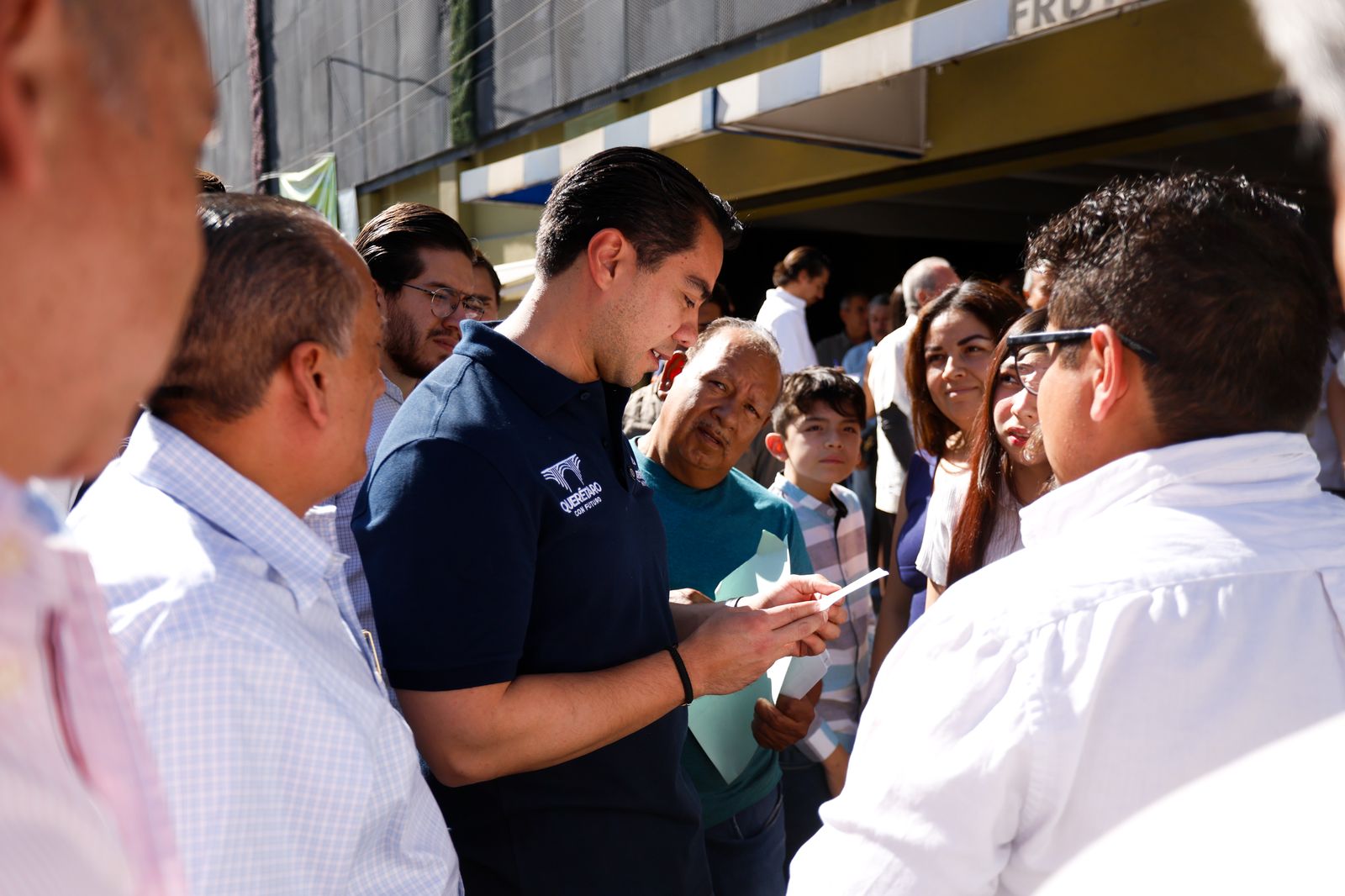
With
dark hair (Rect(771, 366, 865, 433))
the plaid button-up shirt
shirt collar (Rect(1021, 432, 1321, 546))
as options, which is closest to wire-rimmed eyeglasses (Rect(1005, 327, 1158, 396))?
shirt collar (Rect(1021, 432, 1321, 546))

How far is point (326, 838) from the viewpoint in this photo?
1172 mm

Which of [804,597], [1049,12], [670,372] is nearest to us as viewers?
[804,597]

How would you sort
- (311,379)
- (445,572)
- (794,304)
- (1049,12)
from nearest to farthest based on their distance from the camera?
1. (311,379)
2. (445,572)
3. (1049,12)
4. (794,304)

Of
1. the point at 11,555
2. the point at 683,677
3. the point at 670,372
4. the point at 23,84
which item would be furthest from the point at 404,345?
the point at 23,84

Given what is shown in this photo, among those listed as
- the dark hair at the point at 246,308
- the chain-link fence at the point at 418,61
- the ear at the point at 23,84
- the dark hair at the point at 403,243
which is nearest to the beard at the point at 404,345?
the dark hair at the point at 403,243

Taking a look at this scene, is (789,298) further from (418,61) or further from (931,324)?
(418,61)

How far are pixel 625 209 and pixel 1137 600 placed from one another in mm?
1266

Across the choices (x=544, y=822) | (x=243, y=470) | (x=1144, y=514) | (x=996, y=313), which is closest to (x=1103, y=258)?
(x=1144, y=514)

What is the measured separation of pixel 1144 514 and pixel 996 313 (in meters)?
2.40

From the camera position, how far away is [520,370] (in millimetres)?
1813

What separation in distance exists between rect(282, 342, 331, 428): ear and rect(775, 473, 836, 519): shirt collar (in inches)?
95.0

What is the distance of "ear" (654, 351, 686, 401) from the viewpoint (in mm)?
3584

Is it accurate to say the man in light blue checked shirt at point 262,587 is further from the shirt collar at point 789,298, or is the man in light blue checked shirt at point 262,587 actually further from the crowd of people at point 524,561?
the shirt collar at point 789,298

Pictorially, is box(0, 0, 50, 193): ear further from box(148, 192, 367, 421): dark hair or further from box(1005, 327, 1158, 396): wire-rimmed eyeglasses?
box(1005, 327, 1158, 396): wire-rimmed eyeglasses
